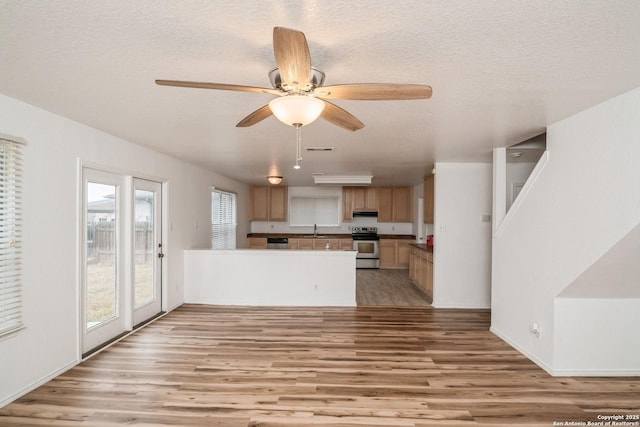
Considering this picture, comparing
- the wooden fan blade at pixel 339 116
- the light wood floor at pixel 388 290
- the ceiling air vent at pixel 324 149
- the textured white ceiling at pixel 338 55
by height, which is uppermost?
the textured white ceiling at pixel 338 55

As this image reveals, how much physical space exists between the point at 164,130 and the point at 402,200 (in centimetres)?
652

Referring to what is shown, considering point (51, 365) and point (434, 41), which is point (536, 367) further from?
point (51, 365)

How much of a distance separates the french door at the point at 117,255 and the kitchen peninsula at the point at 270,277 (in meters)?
0.74

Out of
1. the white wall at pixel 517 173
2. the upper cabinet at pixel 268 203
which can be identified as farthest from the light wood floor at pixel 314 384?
the upper cabinet at pixel 268 203

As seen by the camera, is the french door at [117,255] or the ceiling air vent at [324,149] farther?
the ceiling air vent at [324,149]

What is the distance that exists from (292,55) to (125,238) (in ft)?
11.2

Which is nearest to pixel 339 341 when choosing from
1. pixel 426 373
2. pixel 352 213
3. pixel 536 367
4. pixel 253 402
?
pixel 426 373

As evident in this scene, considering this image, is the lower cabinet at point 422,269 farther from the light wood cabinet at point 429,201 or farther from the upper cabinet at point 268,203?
the upper cabinet at point 268,203

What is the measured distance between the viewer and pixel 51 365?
2.73m

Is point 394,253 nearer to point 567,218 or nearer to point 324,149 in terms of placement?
point 324,149

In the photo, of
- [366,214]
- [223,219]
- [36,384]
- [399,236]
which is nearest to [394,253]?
[399,236]

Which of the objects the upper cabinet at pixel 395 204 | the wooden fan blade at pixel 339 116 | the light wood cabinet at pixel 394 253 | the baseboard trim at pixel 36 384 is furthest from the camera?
the upper cabinet at pixel 395 204

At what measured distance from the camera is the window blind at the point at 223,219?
20.9 feet

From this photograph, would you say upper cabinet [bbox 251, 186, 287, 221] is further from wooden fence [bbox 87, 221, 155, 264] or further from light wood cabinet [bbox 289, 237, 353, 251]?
wooden fence [bbox 87, 221, 155, 264]
